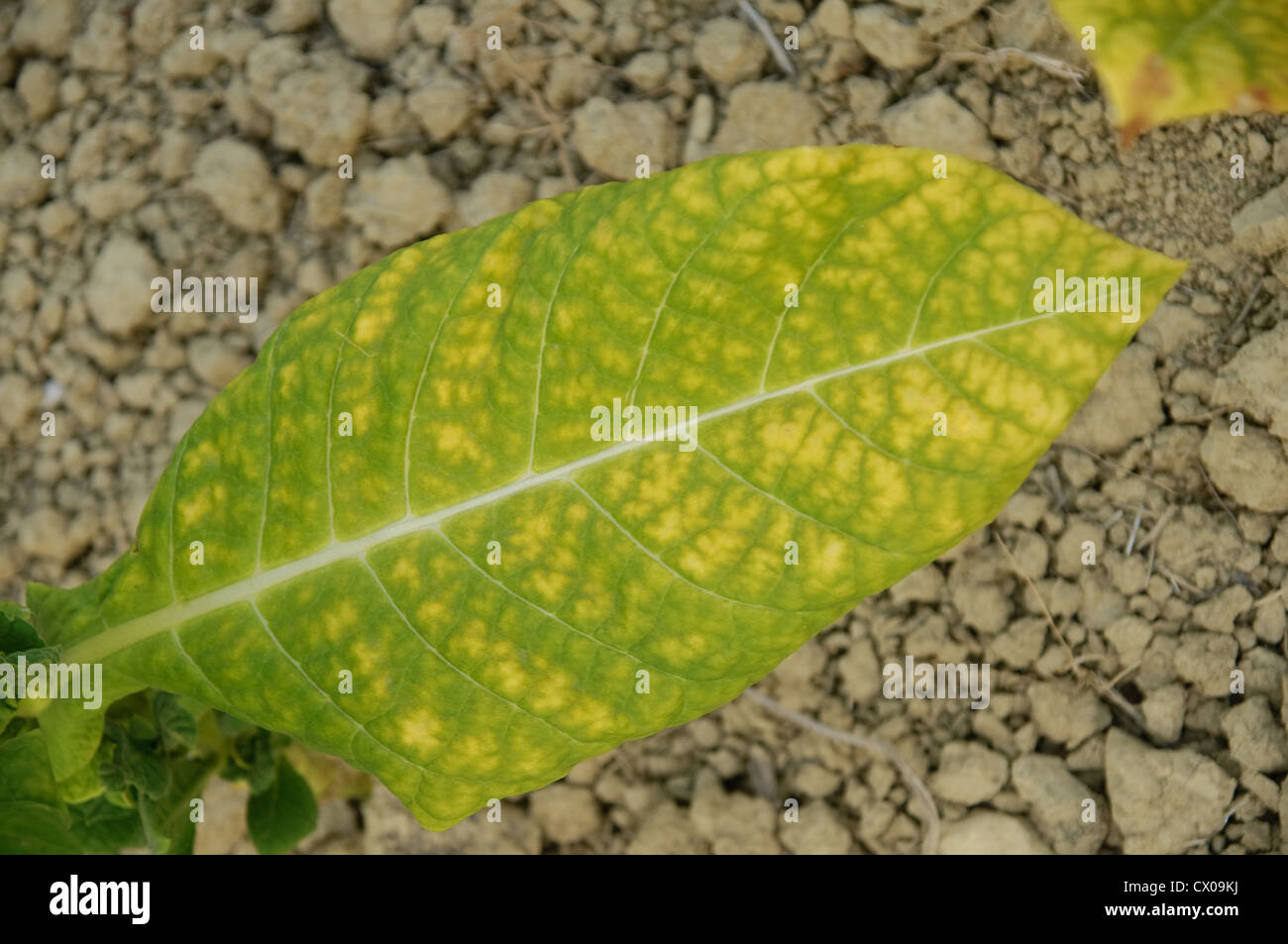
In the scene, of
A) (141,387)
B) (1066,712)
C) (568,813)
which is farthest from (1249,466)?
(141,387)

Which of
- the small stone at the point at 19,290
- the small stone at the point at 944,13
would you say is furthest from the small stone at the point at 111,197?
the small stone at the point at 944,13

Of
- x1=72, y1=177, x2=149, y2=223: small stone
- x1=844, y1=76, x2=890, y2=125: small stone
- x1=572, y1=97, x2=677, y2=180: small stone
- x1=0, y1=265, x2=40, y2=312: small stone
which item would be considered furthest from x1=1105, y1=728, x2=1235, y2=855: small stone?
x1=0, y1=265, x2=40, y2=312: small stone

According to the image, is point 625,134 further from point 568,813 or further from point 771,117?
point 568,813

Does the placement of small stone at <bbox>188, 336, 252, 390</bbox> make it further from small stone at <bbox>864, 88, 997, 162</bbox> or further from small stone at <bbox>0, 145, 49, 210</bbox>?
small stone at <bbox>864, 88, 997, 162</bbox>

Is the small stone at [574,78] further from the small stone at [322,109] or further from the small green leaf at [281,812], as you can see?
the small green leaf at [281,812]

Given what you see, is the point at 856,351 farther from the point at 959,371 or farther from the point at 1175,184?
the point at 1175,184

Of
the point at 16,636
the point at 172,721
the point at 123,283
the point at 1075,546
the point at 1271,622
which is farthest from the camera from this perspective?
the point at 123,283

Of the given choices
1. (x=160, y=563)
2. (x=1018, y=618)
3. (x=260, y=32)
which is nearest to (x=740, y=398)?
(x=160, y=563)
